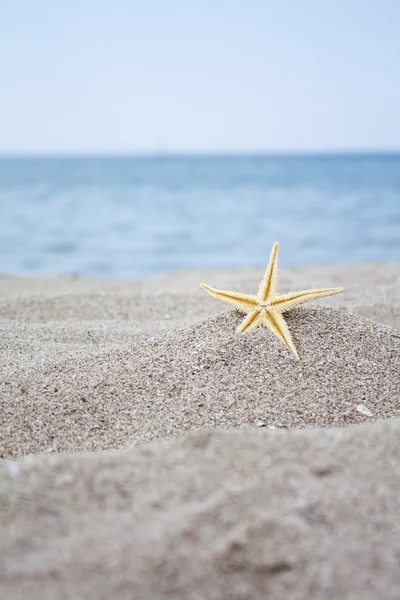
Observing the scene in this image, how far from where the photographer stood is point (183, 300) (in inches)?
189

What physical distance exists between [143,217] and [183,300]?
37.3 feet

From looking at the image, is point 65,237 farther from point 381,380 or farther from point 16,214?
point 381,380

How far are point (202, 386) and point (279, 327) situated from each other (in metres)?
0.48

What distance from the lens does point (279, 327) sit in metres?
2.71

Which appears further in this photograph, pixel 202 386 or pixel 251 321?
pixel 251 321

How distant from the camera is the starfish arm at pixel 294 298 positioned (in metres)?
2.75

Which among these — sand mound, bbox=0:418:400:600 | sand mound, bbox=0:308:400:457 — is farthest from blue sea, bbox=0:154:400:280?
sand mound, bbox=0:418:400:600

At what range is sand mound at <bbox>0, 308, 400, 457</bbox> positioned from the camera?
2316mm

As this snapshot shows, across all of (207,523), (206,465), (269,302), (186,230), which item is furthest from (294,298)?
(186,230)

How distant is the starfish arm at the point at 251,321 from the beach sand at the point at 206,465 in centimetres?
7

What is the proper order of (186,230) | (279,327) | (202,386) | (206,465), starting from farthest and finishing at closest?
(186,230), (279,327), (202,386), (206,465)

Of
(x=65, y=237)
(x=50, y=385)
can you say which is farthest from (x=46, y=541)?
(x=65, y=237)

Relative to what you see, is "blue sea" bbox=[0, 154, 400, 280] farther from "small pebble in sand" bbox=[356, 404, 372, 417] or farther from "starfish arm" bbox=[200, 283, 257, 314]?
"small pebble in sand" bbox=[356, 404, 372, 417]

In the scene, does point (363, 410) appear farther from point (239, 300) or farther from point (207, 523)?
point (207, 523)
